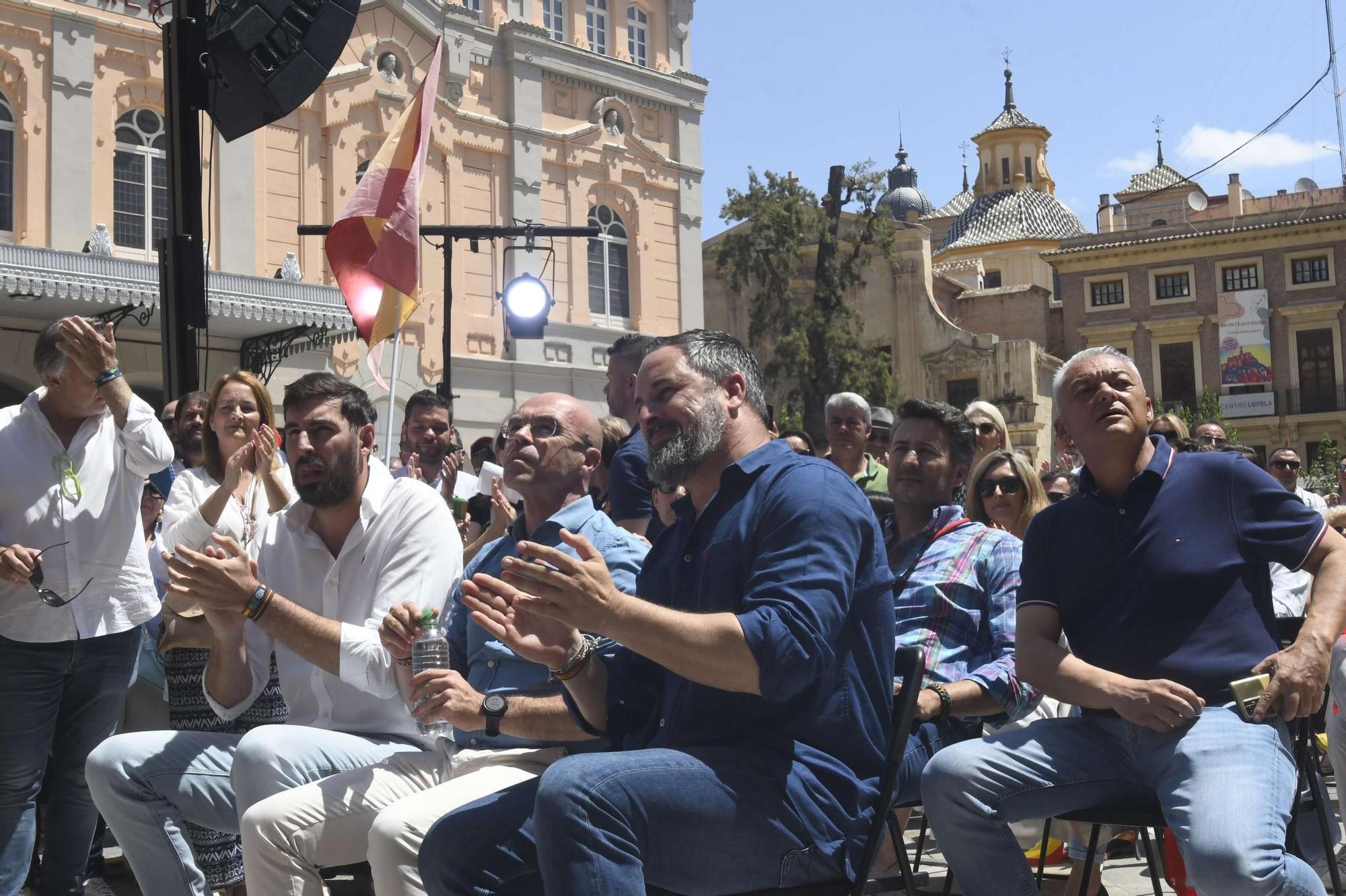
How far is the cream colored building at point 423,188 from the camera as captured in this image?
1784 centimetres

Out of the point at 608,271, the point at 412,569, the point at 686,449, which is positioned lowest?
the point at 412,569

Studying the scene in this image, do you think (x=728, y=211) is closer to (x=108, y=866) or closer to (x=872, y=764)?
(x=108, y=866)

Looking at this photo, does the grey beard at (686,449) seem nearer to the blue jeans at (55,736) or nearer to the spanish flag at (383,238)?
the blue jeans at (55,736)

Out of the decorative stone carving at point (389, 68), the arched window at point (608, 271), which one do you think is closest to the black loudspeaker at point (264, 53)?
the decorative stone carving at point (389, 68)

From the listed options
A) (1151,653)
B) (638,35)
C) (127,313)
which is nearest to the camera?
(1151,653)

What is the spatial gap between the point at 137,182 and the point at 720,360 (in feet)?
58.9

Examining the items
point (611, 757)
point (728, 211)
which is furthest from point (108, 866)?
point (728, 211)

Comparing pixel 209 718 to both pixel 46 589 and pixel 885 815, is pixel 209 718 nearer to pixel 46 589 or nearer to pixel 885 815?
pixel 46 589

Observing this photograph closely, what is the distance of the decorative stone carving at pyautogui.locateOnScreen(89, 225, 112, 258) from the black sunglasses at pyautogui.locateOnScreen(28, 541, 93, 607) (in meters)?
13.5

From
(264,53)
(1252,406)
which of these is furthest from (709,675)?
(1252,406)

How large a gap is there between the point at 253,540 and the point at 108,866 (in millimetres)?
2209

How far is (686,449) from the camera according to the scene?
318 cm

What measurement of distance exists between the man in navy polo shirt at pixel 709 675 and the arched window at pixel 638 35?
2408cm

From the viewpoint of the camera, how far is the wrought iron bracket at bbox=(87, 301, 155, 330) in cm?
1702
